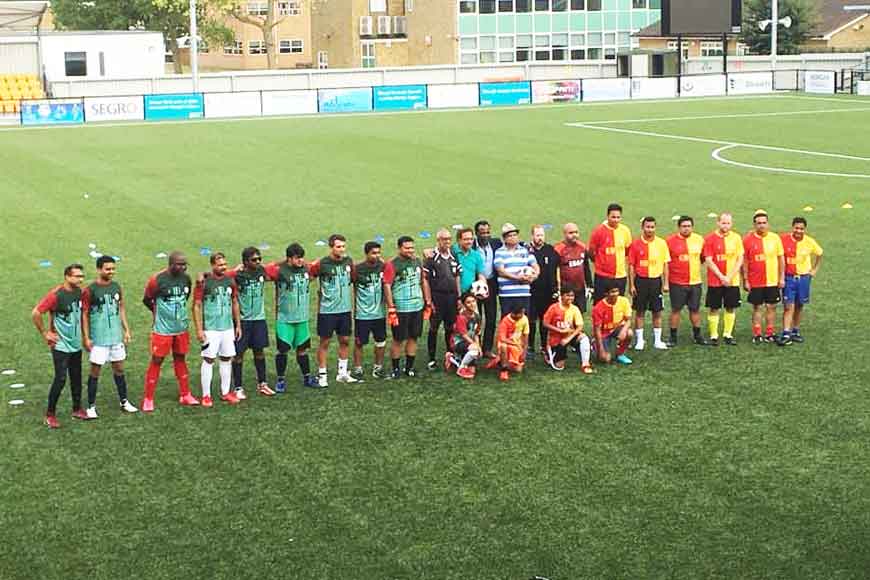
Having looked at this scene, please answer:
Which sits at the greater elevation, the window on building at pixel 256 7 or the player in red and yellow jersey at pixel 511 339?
the window on building at pixel 256 7

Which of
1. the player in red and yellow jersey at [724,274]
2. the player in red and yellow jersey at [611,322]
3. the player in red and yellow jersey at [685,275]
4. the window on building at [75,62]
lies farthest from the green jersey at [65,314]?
the window on building at [75,62]

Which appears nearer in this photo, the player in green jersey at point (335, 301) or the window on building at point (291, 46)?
the player in green jersey at point (335, 301)

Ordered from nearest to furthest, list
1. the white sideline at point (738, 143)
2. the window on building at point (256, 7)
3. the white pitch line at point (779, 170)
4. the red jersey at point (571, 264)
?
the red jersey at point (571, 264) < the white pitch line at point (779, 170) < the white sideline at point (738, 143) < the window on building at point (256, 7)

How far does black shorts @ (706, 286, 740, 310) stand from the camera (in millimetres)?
18000

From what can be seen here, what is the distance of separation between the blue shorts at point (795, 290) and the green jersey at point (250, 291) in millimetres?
6866

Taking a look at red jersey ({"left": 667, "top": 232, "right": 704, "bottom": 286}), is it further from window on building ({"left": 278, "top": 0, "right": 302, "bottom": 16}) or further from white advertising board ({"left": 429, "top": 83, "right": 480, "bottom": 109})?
window on building ({"left": 278, "top": 0, "right": 302, "bottom": 16})

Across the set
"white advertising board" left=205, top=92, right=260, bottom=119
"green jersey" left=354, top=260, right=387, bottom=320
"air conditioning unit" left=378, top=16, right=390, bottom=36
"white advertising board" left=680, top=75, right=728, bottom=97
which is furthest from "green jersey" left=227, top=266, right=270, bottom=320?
"air conditioning unit" left=378, top=16, right=390, bottom=36

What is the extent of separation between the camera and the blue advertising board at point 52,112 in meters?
54.9

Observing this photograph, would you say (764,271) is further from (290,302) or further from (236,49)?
(236,49)

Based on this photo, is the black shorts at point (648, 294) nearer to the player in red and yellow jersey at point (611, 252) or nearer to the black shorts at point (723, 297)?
the player in red and yellow jersey at point (611, 252)

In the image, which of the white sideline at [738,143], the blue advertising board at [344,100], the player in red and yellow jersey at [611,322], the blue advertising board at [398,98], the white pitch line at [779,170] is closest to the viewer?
the player in red and yellow jersey at [611,322]

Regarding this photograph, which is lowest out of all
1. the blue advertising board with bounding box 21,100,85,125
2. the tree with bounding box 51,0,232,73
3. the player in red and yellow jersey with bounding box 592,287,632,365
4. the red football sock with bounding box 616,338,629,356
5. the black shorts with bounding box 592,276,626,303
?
the red football sock with bounding box 616,338,629,356

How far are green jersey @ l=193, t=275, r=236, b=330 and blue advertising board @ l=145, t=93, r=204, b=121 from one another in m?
42.8

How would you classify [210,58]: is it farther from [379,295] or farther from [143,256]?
[379,295]
